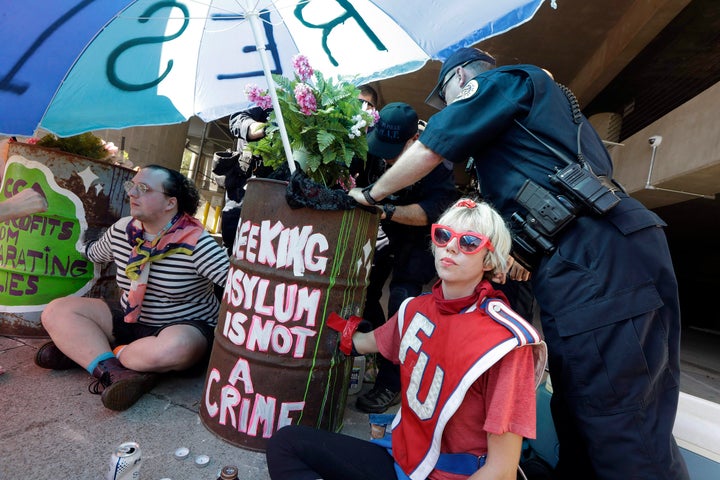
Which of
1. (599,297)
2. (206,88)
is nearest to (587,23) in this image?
(206,88)

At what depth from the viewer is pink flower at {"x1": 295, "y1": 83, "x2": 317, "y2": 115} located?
185 centimetres

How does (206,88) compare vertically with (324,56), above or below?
below

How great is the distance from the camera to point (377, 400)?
2.49 m

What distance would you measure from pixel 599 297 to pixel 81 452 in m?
2.08

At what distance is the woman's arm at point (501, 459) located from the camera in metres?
1.13

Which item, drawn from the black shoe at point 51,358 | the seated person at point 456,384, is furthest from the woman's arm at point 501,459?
the black shoe at point 51,358

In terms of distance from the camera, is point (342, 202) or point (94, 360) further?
point (94, 360)

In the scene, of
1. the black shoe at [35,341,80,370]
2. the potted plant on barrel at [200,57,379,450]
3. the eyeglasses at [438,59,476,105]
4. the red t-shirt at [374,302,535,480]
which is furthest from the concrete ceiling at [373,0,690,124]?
the black shoe at [35,341,80,370]

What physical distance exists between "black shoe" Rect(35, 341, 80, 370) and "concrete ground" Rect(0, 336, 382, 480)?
4cm

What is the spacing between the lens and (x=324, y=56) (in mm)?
2574

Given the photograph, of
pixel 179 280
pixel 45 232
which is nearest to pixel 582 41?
pixel 179 280

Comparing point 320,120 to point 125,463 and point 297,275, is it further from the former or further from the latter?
point 125,463

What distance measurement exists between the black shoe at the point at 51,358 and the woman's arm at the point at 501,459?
7.94 ft

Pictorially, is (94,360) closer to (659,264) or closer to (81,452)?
(81,452)
